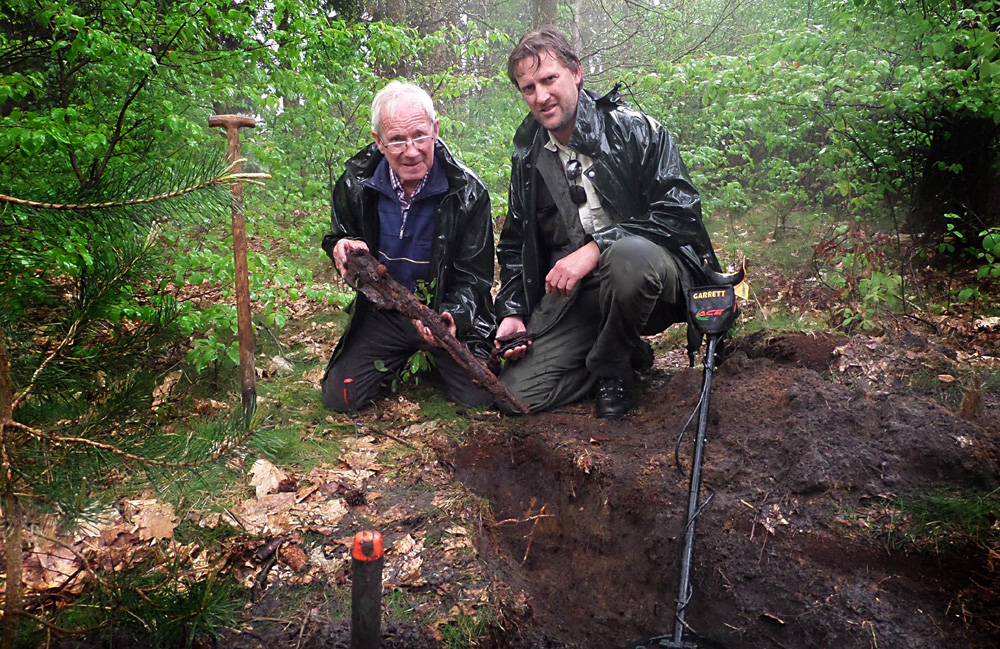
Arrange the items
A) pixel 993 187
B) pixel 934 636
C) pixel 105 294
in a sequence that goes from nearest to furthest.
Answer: pixel 105 294 < pixel 934 636 < pixel 993 187

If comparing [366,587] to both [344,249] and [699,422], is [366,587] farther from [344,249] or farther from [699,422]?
[344,249]

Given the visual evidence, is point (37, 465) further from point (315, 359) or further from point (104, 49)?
point (315, 359)

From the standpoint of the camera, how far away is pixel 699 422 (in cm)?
268

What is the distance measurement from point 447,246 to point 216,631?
2491 mm

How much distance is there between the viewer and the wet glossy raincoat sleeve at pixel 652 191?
134 inches

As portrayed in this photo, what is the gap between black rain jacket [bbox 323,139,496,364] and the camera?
12.6 feet

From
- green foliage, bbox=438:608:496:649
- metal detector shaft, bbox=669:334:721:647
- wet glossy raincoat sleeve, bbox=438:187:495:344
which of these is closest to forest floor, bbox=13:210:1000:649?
green foliage, bbox=438:608:496:649

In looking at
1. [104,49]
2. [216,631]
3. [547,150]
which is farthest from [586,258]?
[104,49]

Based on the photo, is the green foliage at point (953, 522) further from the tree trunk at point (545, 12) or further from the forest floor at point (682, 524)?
the tree trunk at point (545, 12)

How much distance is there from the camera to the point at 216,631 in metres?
2.03

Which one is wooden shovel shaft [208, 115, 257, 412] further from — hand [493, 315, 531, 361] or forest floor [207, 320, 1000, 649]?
hand [493, 315, 531, 361]

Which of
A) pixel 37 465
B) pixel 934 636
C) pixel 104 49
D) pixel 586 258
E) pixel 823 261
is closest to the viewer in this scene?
pixel 37 465

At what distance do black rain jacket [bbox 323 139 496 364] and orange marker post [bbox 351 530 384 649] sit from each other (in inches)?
91.2

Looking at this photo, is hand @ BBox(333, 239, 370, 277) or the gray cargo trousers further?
hand @ BBox(333, 239, 370, 277)
